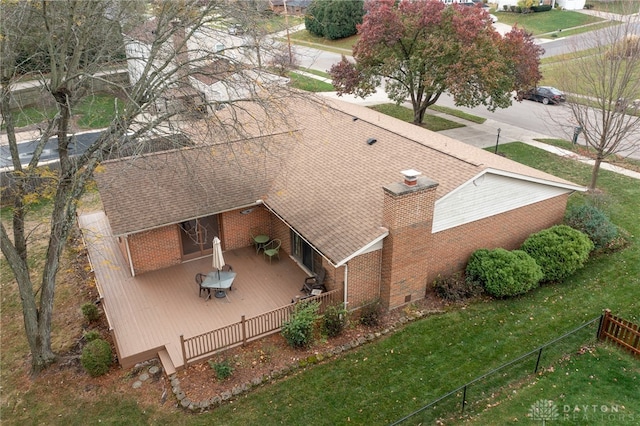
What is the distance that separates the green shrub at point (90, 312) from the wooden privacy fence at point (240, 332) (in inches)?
123

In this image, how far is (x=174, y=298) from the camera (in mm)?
14820

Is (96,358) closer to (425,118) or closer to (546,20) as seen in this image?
(425,118)

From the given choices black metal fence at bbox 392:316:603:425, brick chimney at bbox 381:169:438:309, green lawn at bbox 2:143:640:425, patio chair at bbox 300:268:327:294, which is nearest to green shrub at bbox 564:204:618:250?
green lawn at bbox 2:143:640:425

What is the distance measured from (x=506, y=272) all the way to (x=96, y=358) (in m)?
11.6

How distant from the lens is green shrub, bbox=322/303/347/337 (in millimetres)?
13062

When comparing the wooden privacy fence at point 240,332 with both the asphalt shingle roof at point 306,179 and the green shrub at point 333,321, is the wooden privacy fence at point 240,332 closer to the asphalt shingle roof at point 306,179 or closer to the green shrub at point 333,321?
the green shrub at point 333,321

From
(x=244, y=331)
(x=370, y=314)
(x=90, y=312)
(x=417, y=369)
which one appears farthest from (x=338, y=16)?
(x=417, y=369)

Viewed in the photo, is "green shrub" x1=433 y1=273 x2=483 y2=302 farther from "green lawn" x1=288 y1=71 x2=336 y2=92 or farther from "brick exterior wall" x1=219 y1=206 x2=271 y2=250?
"green lawn" x1=288 y1=71 x2=336 y2=92

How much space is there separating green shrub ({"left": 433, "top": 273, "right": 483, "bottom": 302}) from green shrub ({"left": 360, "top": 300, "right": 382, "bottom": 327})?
2274 millimetres

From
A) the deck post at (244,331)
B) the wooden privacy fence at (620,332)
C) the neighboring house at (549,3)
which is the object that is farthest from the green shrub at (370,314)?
the neighboring house at (549,3)

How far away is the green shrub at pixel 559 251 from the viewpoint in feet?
50.0

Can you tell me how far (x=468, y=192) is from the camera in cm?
1427

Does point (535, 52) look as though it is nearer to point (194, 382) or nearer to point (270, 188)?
point (270, 188)

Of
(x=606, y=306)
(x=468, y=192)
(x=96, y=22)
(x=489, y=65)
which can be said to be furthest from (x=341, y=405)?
(x=489, y=65)
